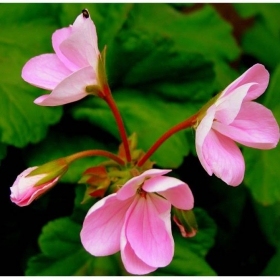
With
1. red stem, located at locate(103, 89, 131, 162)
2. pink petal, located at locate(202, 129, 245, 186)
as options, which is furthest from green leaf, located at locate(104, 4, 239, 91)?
pink petal, located at locate(202, 129, 245, 186)

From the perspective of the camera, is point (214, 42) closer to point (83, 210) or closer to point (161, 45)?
point (161, 45)

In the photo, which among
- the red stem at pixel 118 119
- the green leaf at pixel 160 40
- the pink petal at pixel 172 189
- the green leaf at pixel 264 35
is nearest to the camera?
the pink petal at pixel 172 189

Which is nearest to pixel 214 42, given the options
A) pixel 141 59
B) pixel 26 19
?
pixel 141 59

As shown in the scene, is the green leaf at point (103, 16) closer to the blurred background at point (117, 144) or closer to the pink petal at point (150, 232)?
the blurred background at point (117, 144)

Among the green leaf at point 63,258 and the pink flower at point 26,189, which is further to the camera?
→ the green leaf at point 63,258

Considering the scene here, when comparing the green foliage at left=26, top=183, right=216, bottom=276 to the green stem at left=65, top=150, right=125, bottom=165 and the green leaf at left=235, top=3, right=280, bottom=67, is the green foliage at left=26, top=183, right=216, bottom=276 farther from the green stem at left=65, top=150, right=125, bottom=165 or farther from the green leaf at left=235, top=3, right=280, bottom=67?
the green leaf at left=235, top=3, right=280, bottom=67

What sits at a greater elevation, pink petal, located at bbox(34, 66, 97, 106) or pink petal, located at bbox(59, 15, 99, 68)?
pink petal, located at bbox(59, 15, 99, 68)

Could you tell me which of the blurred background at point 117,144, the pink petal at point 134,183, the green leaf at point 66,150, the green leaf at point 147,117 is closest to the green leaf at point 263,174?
the blurred background at point 117,144

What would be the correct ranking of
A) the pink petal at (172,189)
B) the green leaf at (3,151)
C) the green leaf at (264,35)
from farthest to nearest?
the green leaf at (264,35) < the green leaf at (3,151) < the pink petal at (172,189)
